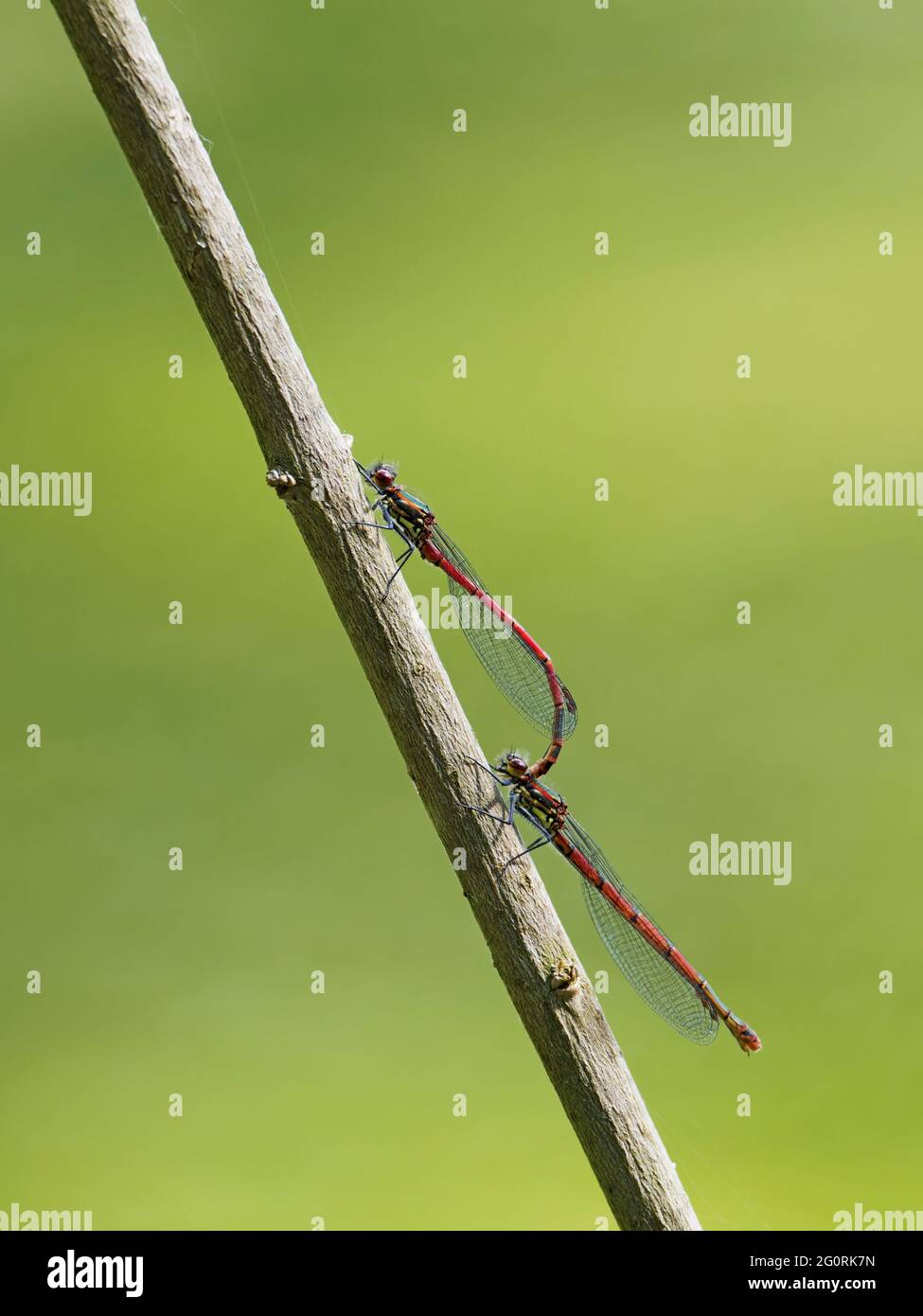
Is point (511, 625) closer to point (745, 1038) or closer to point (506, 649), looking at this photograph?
point (506, 649)

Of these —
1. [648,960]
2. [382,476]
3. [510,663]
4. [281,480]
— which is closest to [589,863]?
[648,960]

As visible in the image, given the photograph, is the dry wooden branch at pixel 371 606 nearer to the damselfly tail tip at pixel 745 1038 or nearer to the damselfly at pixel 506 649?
the damselfly at pixel 506 649

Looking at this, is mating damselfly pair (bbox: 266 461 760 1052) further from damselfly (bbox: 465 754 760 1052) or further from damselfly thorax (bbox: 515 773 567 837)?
damselfly thorax (bbox: 515 773 567 837)

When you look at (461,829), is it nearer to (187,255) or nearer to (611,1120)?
(611,1120)

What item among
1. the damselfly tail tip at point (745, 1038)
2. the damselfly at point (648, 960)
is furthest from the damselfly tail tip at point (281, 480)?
the damselfly tail tip at point (745, 1038)

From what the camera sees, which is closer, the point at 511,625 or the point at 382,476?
the point at 382,476
